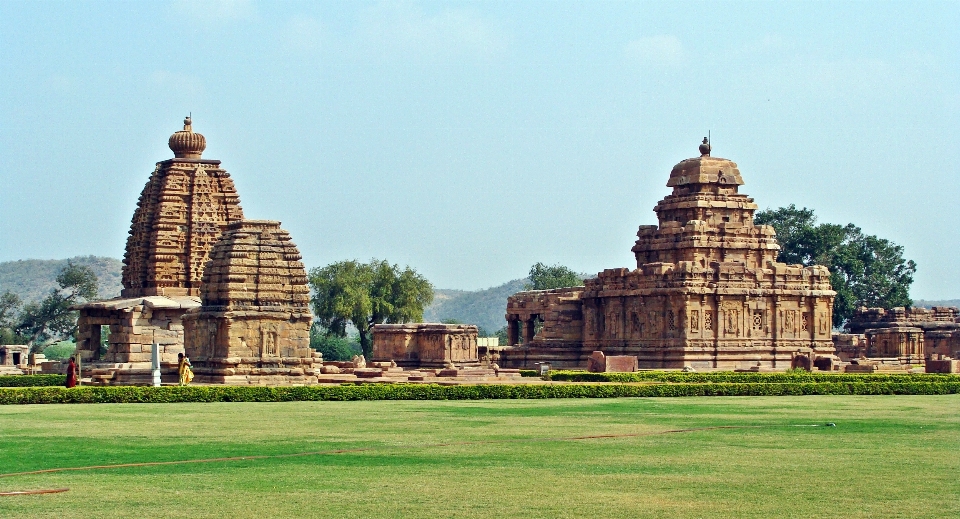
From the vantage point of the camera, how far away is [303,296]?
122 ft

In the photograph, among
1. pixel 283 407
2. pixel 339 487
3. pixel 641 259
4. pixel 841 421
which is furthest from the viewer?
pixel 641 259

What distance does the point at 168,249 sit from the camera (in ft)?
146

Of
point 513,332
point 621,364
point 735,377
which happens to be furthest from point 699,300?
point 513,332

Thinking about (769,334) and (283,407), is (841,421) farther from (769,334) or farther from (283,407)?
(769,334)

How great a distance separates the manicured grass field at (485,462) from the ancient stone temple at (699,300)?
74.1ft

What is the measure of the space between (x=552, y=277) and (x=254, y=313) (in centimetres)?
5749

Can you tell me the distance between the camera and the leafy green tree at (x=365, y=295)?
234 ft

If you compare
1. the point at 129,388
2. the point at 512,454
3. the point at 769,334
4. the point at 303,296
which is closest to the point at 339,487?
the point at 512,454

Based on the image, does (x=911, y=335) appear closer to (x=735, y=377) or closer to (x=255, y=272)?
(x=735, y=377)

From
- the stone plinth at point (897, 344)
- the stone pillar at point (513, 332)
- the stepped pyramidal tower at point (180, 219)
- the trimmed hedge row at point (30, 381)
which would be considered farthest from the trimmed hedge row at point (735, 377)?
the stone plinth at point (897, 344)

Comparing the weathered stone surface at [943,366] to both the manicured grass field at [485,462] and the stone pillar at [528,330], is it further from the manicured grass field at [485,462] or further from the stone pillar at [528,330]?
the manicured grass field at [485,462]

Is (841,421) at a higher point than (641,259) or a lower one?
lower

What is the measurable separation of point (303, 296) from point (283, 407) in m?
9.68

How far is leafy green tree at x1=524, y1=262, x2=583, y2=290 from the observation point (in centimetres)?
9069
